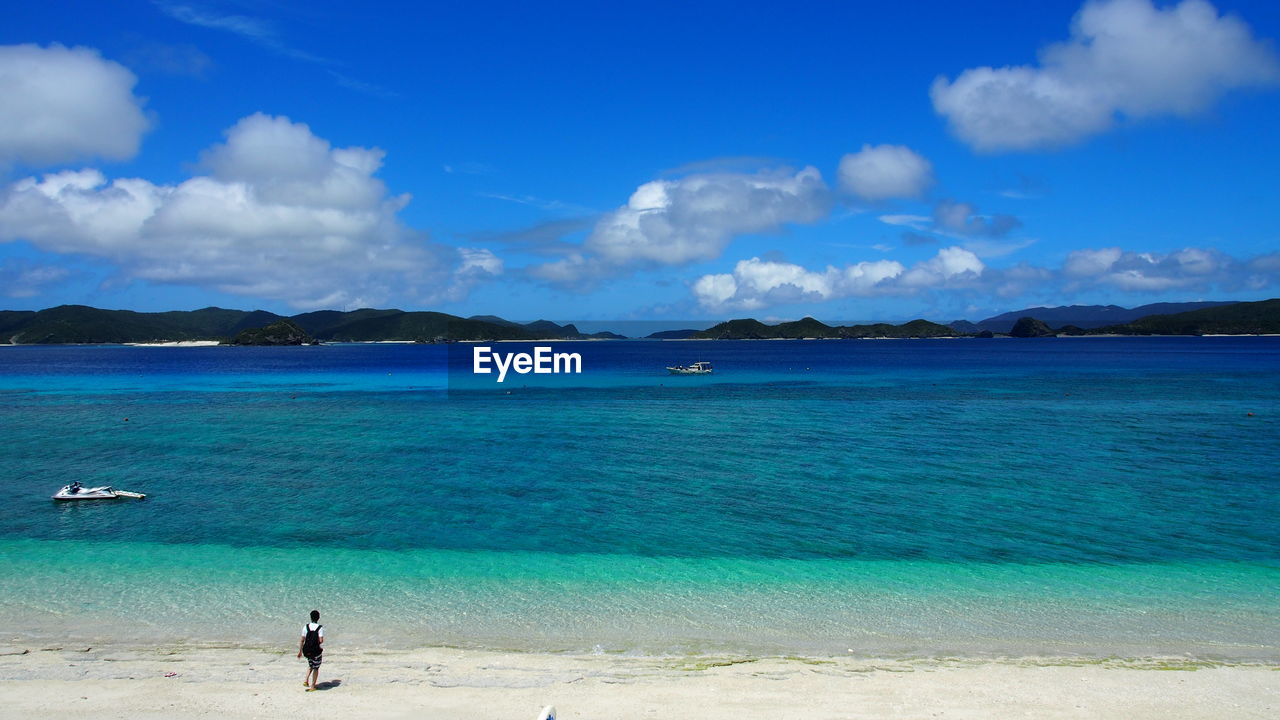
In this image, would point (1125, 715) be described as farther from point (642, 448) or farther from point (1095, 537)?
point (642, 448)

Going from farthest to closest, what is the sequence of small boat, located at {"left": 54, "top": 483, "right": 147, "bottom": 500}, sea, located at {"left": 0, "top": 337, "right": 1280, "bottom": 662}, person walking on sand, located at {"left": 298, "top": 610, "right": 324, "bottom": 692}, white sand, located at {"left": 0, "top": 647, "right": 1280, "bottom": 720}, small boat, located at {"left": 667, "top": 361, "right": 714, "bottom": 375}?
1. small boat, located at {"left": 667, "top": 361, "right": 714, "bottom": 375}
2. small boat, located at {"left": 54, "top": 483, "right": 147, "bottom": 500}
3. sea, located at {"left": 0, "top": 337, "right": 1280, "bottom": 662}
4. person walking on sand, located at {"left": 298, "top": 610, "right": 324, "bottom": 692}
5. white sand, located at {"left": 0, "top": 647, "right": 1280, "bottom": 720}

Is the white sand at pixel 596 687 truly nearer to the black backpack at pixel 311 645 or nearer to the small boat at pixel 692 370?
the black backpack at pixel 311 645

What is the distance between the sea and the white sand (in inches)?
39.3

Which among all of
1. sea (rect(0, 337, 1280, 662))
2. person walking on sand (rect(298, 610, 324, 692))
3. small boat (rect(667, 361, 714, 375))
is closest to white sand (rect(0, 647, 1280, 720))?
person walking on sand (rect(298, 610, 324, 692))

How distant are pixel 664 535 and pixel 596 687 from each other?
11.7m

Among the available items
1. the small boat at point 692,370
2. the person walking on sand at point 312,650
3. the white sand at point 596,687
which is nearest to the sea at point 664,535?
the white sand at point 596,687

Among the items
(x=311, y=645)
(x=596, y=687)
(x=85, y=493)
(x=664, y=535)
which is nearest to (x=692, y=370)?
(x=664, y=535)

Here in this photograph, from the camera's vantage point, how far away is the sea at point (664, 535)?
1769cm

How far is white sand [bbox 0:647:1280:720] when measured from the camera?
13047mm

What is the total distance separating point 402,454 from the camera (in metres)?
42.3

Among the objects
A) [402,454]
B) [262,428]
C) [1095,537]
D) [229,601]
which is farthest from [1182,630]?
[262,428]

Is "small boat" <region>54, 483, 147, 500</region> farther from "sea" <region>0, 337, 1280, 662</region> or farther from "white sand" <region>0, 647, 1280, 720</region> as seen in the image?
"white sand" <region>0, 647, 1280, 720</region>

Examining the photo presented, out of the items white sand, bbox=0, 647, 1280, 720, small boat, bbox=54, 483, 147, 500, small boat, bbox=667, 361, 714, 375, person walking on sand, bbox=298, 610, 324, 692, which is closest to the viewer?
white sand, bbox=0, 647, 1280, 720

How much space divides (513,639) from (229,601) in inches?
335
